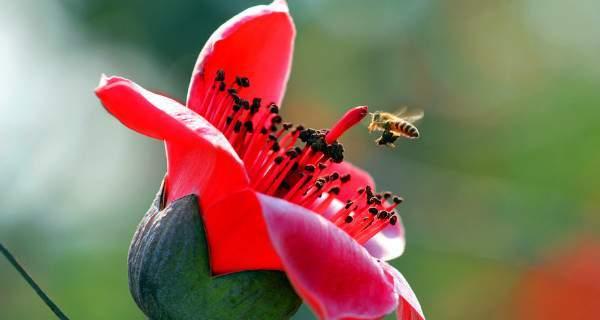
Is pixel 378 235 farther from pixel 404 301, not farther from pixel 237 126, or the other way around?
pixel 237 126

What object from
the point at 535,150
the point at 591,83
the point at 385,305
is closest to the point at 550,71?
the point at 591,83

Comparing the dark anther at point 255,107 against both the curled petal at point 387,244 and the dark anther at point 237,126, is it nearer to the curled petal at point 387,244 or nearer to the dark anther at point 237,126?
the dark anther at point 237,126

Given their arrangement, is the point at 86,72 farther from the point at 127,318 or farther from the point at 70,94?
the point at 127,318

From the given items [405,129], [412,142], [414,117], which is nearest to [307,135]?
[405,129]

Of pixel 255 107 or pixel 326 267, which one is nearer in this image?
pixel 326 267

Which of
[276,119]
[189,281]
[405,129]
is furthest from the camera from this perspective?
[405,129]

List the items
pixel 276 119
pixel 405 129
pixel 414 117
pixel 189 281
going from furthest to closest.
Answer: pixel 414 117 → pixel 405 129 → pixel 276 119 → pixel 189 281

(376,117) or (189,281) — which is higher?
(376,117)
